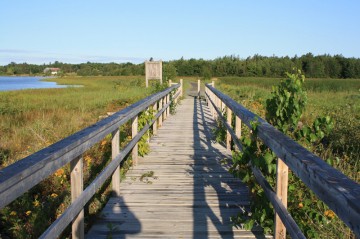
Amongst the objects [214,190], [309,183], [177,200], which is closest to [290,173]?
[214,190]

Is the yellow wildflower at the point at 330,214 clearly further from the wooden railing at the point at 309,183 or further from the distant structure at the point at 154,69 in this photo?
the distant structure at the point at 154,69

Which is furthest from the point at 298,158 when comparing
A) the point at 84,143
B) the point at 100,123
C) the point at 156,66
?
the point at 156,66

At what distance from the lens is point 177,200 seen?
4.47 metres

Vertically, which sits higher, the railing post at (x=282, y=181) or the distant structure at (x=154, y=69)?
the distant structure at (x=154, y=69)

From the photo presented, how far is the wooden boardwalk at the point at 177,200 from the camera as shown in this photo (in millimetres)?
3592

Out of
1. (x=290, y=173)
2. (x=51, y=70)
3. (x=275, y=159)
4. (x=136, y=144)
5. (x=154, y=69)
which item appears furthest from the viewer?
(x=51, y=70)

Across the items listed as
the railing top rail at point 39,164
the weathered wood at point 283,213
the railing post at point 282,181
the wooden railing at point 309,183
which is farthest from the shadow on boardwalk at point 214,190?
the railing top rail at point 39,164

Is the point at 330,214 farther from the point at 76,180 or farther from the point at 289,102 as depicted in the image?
the point at 76,180

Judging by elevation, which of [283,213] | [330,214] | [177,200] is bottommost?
[177,200]

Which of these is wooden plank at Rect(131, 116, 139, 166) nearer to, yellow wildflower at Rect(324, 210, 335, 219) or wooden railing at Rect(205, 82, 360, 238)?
wooden railing at Rect(205, 82, 360, 238)

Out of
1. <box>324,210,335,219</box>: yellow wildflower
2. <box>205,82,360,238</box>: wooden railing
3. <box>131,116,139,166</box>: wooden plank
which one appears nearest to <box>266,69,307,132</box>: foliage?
<box>205,82,360,238</box>: wooden railing

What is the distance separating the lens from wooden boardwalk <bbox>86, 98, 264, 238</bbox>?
11.8ft

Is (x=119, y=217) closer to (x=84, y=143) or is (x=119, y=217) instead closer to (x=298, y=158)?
(x=84, y=143)

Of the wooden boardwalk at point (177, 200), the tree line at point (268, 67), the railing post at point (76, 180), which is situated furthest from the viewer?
the tree line at point (268, 67)
